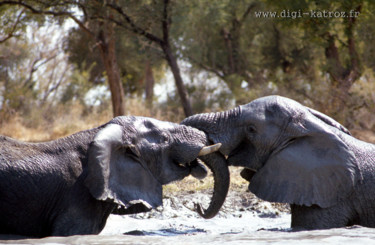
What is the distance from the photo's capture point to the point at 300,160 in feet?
17.6

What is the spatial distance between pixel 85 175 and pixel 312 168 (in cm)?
201

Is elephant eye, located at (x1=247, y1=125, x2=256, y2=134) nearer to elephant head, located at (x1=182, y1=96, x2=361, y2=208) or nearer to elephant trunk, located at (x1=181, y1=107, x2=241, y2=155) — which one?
elephant head, located at (x1=182, y1=96, x2=361, y2=208)

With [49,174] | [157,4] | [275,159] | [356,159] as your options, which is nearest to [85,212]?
[49,174]

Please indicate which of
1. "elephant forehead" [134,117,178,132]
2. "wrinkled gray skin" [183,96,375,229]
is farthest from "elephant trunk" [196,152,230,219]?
"elephant forehead" [134,117,178,132]

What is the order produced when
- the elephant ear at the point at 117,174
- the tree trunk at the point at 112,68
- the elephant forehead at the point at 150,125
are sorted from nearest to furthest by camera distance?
the elephant ear at the point at 117,174 < the elephant forehead at the point at 150,125 < the tree trunk at the point at 112,68

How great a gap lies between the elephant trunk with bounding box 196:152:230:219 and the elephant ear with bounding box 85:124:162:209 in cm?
70

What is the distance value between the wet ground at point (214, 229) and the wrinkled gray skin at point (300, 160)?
1.23 ft

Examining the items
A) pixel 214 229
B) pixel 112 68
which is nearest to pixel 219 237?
pixel 214 229

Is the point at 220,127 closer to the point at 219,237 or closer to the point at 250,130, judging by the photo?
the point at 250,130

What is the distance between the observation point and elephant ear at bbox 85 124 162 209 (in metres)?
4.58

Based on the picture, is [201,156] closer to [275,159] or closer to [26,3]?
[275,159]

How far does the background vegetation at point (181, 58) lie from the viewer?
15.4 meters

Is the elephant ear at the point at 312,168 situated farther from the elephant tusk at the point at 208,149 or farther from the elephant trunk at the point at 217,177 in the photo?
the elephant tusk at the point at 208,149

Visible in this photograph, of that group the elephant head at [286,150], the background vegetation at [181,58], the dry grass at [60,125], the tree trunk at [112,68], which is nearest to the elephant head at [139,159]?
the elephant head at [286,150]
